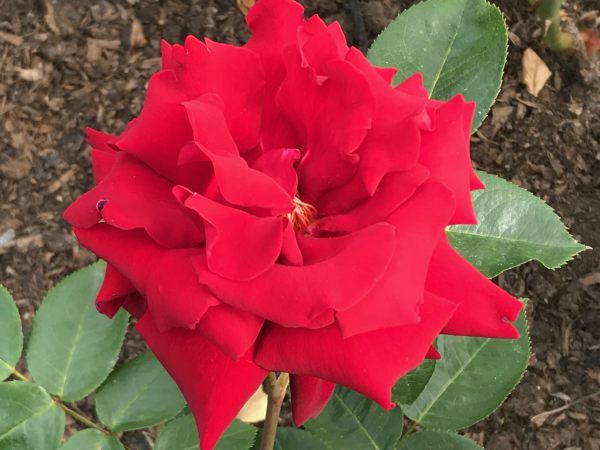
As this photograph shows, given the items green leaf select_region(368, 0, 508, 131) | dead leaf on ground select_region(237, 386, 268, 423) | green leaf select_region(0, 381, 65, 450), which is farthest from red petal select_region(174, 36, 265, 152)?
dead leaf on ground select_region(237, 386, 268, 423)

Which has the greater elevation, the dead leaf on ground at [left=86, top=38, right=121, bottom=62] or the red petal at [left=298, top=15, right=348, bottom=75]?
the red petal at [left=298, top=15, right=348, bottom=75]

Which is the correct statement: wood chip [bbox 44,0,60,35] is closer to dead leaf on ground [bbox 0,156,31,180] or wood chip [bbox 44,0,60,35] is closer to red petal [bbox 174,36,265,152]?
dead leaf on ground [bbox 0,156,31,180]

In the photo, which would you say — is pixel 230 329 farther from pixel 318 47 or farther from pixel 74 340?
pixel 74 340

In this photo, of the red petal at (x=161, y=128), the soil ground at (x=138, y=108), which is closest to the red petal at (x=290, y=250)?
the red petal at (x=161, y=128)

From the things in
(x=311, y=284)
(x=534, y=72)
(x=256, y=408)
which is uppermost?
(x=311, y=284)

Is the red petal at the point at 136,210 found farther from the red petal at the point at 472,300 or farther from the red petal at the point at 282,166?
the red petal at the point at 472,300

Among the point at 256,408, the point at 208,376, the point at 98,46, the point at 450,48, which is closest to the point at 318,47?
the point at 208,376
